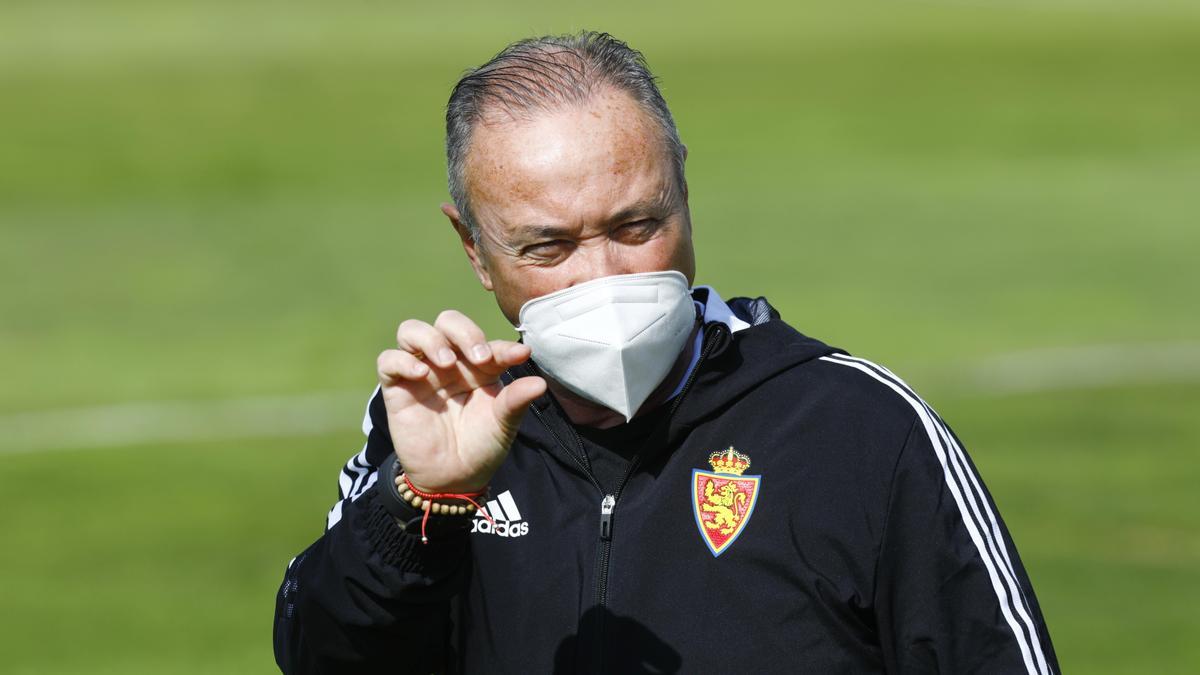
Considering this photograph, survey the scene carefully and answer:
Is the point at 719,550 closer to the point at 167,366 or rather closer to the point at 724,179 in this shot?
the point at 167,366

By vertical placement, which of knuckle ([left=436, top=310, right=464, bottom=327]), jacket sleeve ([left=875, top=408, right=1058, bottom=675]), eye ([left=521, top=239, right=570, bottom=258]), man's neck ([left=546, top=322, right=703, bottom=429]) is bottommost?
jacket sleeve ([left=875, top=408, right=1058, bottom=675])

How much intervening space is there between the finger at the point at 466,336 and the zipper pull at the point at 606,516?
500 millimetres

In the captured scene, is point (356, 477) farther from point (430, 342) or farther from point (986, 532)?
point (986, 532)

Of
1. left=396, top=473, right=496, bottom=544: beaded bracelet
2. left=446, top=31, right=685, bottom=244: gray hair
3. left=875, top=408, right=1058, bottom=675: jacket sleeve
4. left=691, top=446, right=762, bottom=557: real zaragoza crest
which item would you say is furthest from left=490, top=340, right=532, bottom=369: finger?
left=875, top=408, right=1058, bottom=675: jacket sleeve

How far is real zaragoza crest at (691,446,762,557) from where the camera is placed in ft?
11.6

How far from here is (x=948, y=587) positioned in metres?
3.38

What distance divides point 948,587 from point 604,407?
2.56 feet

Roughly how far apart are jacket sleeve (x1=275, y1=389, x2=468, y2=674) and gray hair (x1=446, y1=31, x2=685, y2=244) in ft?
2.42

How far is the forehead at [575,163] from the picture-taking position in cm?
364

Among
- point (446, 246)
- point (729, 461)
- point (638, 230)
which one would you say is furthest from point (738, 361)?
point (446, 246)

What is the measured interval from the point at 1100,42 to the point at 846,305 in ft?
62.6

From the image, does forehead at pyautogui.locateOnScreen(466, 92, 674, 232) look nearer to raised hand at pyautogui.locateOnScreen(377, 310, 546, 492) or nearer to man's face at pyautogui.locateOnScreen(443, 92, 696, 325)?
man's face at pyautogui.locateOnScreen(443, 92, 696, 325)

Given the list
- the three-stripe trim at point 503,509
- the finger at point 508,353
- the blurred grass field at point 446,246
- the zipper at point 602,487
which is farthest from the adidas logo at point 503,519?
the blurred grass field at point 446,246

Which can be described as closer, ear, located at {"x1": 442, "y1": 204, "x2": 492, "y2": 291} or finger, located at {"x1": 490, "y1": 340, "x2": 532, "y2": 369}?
Result: finger, located at {"x1": 490, "y1": 340, "x2": 532, "y2": 369}
